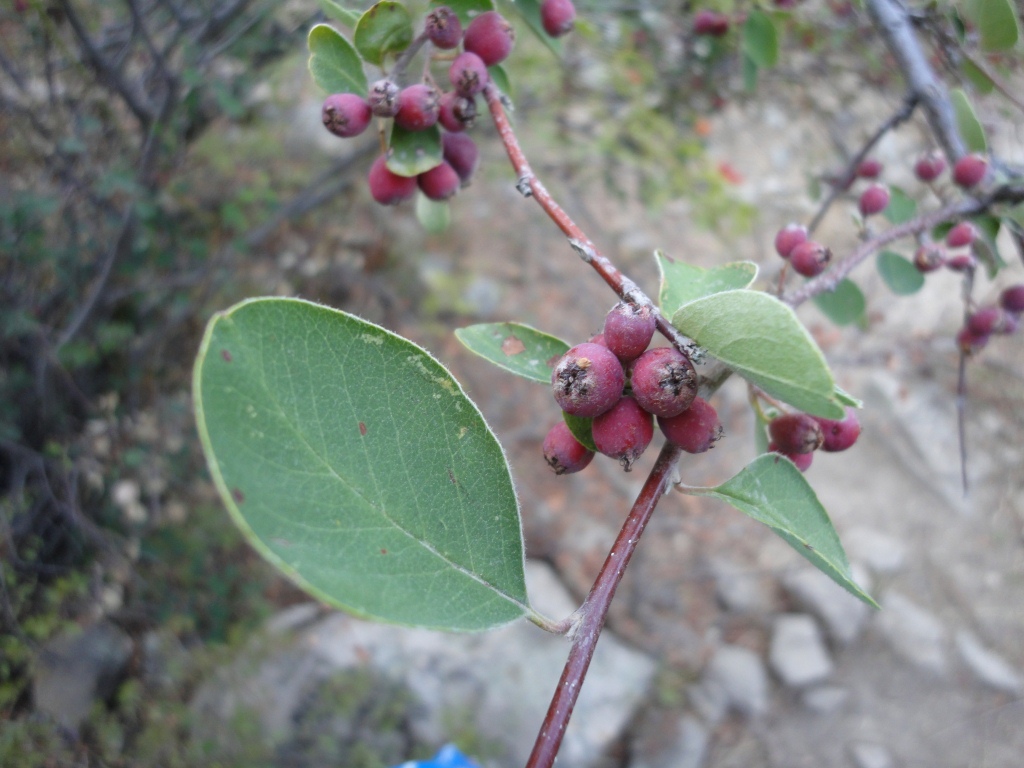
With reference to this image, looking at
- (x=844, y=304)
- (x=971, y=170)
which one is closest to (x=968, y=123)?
(x=971, y=170)

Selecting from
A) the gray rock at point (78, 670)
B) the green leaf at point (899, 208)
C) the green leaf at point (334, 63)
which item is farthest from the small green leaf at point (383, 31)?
the gray rock at point (78, 670)

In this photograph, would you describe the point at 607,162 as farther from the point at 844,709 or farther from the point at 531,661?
the point at 844,709

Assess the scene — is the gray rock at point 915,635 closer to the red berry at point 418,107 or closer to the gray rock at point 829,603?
the gray rock at point 829,603

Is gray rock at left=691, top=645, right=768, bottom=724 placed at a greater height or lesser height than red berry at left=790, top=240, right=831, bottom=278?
lesser

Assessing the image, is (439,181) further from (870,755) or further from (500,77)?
(870,755)

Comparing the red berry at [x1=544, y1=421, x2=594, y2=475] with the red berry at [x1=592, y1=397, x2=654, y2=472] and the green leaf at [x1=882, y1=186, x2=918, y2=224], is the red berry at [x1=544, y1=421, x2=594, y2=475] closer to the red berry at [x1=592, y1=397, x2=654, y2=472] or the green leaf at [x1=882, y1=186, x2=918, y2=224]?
the red berry at [x1=592, y1=397, x2=654, y2=472]

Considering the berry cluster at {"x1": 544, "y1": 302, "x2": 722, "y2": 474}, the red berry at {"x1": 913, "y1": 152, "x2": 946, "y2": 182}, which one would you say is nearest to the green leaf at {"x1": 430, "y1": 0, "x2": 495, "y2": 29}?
the berry cluster at {"x1": 544, "y1": 302, "x2": 722, "y2": 474}

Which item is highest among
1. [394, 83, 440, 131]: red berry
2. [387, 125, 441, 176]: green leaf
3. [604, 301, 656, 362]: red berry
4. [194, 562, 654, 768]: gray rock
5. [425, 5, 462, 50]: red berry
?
[425, 5, 462, 50]: red berry
